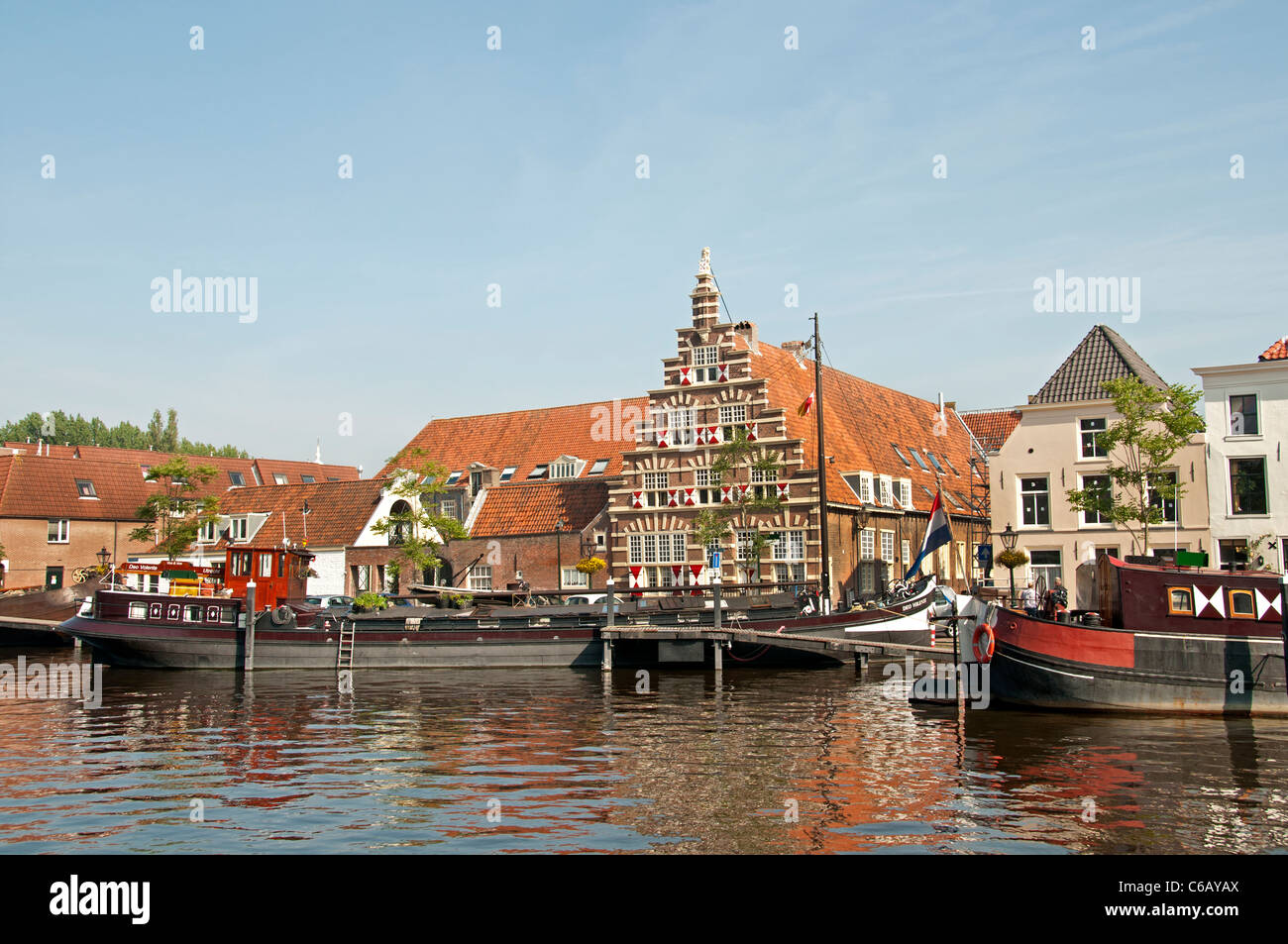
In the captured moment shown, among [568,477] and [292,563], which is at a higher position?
[568,477]

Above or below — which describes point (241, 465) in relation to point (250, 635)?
above

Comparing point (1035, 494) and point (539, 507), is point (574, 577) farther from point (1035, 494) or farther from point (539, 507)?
point (1035, 494)

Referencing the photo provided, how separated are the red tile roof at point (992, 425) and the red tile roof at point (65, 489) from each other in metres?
49.5

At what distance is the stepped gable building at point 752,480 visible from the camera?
145 feet

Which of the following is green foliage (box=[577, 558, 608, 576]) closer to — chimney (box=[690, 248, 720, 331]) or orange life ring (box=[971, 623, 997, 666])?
chimney (box=[690, 248, 720, 331])

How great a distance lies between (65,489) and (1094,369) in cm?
5524

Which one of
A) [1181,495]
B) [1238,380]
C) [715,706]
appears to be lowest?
[715,706]

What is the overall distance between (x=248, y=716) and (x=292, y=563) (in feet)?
55.2

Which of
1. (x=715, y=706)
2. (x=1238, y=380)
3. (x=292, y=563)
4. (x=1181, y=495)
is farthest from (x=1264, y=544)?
(x=292, y=563)

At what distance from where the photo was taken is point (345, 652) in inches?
1409

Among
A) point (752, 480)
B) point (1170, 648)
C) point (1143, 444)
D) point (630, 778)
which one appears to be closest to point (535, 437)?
point (752, 480)

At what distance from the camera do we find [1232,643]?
21219 millimetres

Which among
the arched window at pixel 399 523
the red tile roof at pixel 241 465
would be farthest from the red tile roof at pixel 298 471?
the arched window at pixel 399 523
